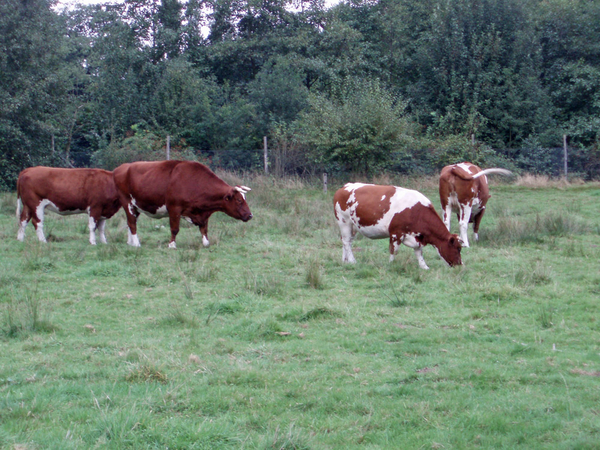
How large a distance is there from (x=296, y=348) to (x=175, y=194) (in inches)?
299

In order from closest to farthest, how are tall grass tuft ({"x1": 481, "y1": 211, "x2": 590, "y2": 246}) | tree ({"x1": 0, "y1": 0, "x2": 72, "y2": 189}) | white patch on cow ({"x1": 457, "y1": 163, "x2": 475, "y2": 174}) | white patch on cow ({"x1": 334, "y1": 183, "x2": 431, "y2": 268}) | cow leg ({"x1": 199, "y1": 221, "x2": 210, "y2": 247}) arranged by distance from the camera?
1. white patch on cow ({"x1": 334, "y1": 183, "x2": 431, "y2": 268})
2. cow leg ({"x1": 199, "y1": 221, "x2": 210, "y2": 247})
3. tall grass tuft ({"x1": 481, "y1": 211, "x2": 590, "y2": 246})
4. white patch on cow ({"x1": 457, "y1": 163, "x2": 475, "y2": 174})
5. tree ({"x1": 0, "y1": 0, "x2": 72, "y2": 189})

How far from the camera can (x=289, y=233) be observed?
1455 centimetres

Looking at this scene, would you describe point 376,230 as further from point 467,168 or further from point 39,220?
point 39,220

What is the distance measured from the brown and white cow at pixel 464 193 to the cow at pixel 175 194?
4.22 m

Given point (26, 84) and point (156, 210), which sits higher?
point (26, 84)

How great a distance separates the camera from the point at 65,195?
13.5 m

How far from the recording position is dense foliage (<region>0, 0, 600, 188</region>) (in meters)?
24.3

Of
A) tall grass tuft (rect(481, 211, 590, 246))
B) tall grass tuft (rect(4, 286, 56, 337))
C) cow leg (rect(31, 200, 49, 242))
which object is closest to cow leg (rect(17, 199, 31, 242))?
cow leg (rect(31, 200, 49, 242))

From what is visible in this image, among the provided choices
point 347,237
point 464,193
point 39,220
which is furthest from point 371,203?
point 39,220

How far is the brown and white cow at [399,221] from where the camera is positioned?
1055 cm

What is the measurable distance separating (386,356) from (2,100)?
20751mm

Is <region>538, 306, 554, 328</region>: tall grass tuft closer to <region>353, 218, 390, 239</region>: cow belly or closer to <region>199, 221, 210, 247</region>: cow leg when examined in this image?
<region>353, 218, 390, 239</region>: cow belly

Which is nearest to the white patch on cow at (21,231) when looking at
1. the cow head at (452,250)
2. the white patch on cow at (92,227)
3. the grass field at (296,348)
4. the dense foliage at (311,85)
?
the grass field at (296,348)

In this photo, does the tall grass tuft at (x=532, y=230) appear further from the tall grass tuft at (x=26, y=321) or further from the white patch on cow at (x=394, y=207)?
the tall grass tuft at (x=26, y=321)
